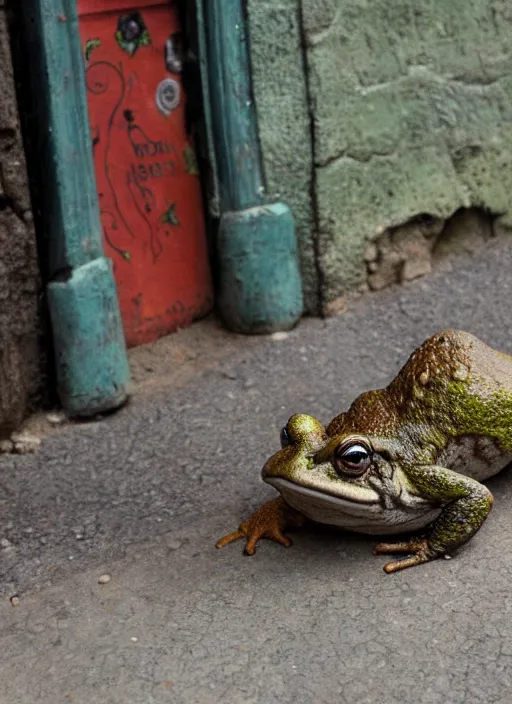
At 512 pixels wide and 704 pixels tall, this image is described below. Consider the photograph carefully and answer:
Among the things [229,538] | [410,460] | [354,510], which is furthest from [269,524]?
[410,460]

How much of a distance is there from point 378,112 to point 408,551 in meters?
2.50

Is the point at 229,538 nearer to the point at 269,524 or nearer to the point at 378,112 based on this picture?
the point at 269,524

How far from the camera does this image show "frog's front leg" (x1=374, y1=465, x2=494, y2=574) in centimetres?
308

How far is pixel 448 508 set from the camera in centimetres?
312

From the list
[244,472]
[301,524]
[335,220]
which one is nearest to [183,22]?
[335,220]

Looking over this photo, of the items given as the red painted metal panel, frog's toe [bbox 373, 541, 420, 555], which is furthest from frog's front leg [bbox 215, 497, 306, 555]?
the red painted metal panel

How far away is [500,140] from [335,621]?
129 inches

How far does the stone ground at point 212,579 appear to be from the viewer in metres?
2.71

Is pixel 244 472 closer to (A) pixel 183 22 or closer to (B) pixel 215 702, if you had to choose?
(B) pixel 215 702

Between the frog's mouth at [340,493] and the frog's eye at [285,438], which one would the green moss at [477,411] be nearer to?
the frog's mouth at [340,493]

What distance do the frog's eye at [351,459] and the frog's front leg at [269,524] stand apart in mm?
411

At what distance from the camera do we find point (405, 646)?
9.09 feet

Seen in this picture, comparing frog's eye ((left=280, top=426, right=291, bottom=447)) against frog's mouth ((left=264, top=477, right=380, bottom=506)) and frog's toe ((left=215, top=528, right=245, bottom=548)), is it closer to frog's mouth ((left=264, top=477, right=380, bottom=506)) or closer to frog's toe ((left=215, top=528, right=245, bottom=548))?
frog's mouth ((left=264, top=477, right=380, bottom=506))

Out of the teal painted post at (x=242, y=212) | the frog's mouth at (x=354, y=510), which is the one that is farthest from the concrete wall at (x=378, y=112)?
the frog's mouth at (x=354, y=510)
